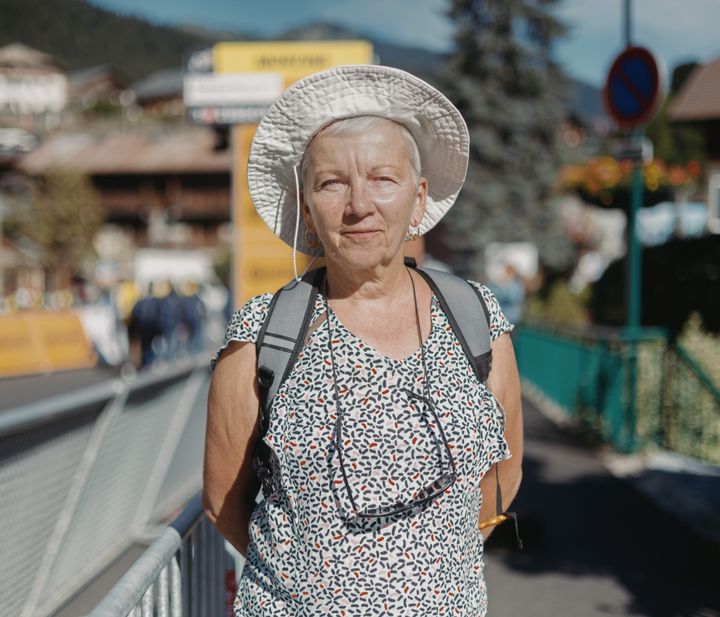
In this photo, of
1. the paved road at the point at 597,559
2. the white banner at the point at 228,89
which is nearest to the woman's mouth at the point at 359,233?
the paved road at the point at 597,559

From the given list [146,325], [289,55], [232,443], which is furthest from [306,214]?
[146,325]

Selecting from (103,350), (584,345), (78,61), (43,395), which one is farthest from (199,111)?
(78,61)

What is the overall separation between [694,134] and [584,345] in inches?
2846

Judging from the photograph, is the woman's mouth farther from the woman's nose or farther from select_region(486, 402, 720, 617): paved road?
select_region(486, 402, 720, 617): paved road

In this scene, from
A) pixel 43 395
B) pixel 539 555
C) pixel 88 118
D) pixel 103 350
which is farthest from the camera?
pixel 88 118

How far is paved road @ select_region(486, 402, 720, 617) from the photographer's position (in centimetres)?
485

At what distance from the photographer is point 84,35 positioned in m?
174

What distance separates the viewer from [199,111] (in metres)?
7.15

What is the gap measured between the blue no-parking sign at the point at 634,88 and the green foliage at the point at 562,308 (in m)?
10.3

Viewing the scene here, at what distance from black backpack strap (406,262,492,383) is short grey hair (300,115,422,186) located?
251 mm

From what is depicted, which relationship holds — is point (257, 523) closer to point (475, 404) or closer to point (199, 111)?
point (475, 404)

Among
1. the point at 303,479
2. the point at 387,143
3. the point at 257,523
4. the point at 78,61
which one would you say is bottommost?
the point at 257,523

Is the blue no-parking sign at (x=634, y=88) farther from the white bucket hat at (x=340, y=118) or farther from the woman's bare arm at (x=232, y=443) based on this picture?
the woman's bare arm at (x=232, y=443)

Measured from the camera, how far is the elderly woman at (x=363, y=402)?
75.8 inches
